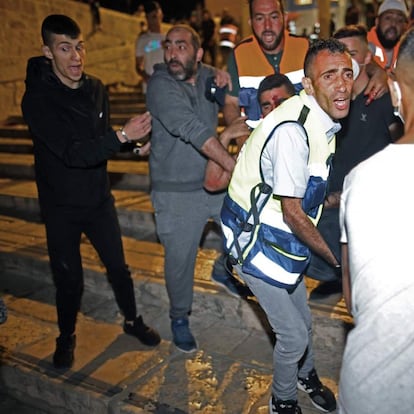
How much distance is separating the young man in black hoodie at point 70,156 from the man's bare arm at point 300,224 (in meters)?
1.23

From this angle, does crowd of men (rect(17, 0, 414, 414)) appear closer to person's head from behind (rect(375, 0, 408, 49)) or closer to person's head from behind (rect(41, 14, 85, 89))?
person's head from behind (rect(41, 14, 85, 89))

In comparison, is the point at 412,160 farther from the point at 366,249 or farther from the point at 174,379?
the point at 174,379

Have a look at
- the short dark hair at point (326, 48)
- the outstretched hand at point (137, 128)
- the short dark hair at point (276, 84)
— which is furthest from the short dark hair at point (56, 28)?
the short dark hair at point (326, 48)

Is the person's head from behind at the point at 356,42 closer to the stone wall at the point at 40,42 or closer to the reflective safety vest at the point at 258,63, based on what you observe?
the reflective safety vest at the point at 258,63

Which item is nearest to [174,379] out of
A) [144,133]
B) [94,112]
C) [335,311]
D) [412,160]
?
[335,311]

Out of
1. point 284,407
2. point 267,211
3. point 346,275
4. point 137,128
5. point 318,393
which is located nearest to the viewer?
point 346,275

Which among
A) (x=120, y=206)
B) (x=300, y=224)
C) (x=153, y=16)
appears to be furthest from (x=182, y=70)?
(x=153, y=16)

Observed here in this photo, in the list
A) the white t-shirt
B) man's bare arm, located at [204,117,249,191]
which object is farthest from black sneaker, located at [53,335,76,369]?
the white t-shirt

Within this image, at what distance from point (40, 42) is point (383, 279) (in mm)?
11584

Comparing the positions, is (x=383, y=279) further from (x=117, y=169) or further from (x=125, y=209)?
(x=117, y=169)

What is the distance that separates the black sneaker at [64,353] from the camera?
11.3 feet

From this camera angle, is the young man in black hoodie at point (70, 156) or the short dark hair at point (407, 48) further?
the young man in black hoodie at point (70, 156)

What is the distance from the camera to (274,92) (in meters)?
2.63

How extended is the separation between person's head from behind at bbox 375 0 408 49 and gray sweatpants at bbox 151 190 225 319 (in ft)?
8.24
